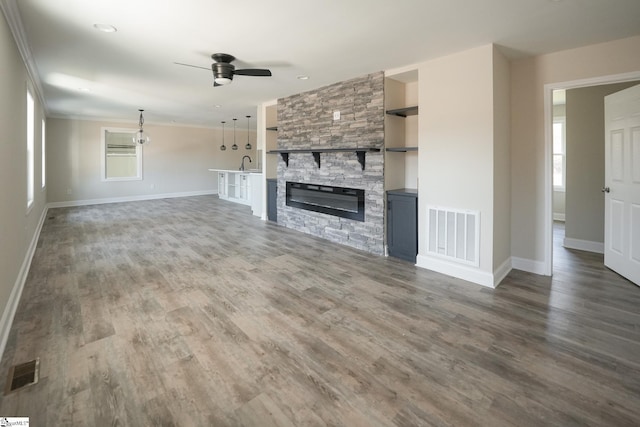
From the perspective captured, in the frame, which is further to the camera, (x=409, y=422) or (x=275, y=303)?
(x=275, y=303)

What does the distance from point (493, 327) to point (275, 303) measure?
1822 mm

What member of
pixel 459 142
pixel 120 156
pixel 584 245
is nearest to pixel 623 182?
pixel 584 245

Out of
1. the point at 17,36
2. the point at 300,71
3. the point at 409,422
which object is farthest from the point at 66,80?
the point at 409,422

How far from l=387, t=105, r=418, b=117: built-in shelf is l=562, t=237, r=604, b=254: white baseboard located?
309 centimetres

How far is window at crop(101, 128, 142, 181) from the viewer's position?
9289 millimetres

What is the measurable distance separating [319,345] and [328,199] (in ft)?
10.6

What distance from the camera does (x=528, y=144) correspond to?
369 centimetres

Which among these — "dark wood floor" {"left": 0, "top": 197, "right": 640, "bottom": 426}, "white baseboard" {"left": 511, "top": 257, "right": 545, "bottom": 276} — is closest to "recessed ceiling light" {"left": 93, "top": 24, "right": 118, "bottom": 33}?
"dark wood floor" {"left": 0, "top": 197, "right": 640, "bottom": 426}

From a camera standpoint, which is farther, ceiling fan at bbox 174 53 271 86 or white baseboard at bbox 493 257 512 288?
ceiling fan at bbox 174 53 271 86

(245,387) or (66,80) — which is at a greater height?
(66,80)

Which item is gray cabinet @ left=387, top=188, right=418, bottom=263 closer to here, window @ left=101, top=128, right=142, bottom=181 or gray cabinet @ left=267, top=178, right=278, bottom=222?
gray cabinet @ left=267, top=178, right=278, bottom=222

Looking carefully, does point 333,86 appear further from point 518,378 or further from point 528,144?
point 518,378

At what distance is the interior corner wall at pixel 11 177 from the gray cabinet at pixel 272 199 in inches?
152

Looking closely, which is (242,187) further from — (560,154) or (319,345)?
(560,154)
